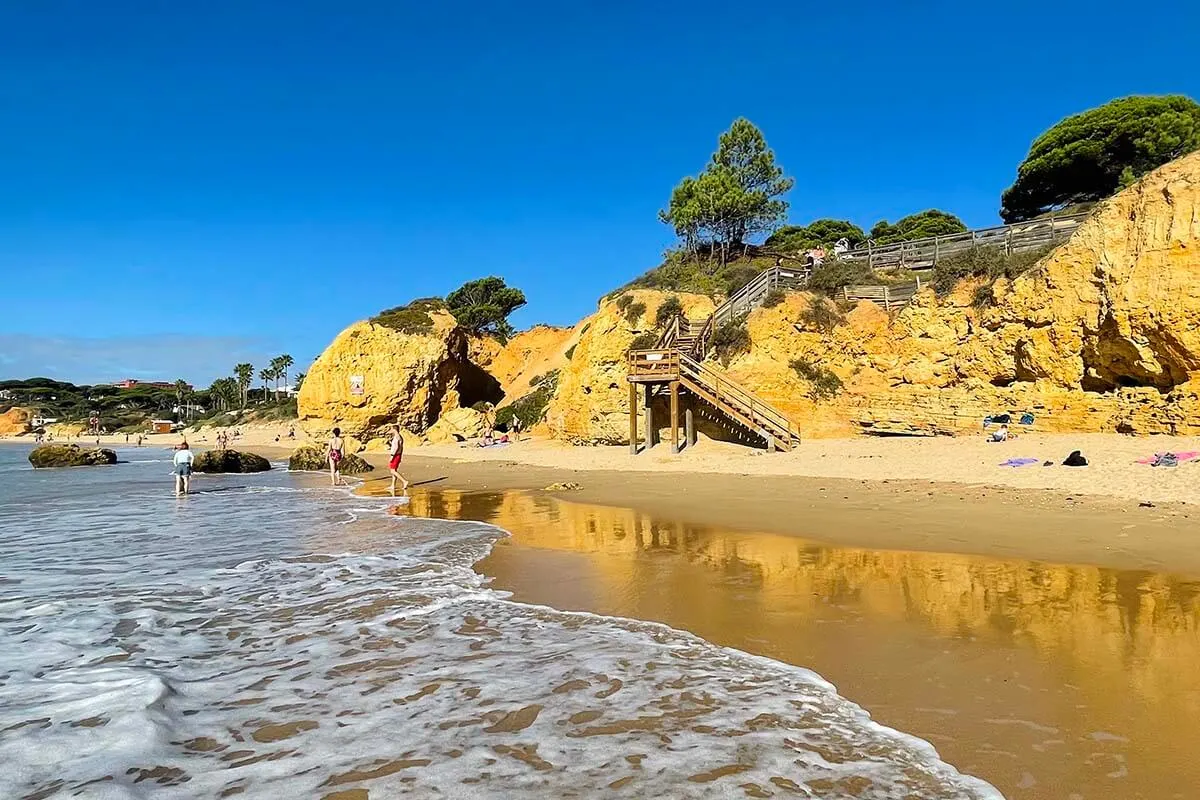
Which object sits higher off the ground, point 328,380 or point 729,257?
point 729,257

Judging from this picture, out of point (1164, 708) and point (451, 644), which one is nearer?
point (1164, 708)

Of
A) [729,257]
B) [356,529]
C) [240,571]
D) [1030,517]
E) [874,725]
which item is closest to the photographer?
[874,725]

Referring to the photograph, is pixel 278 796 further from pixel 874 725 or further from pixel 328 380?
pixel 328 380

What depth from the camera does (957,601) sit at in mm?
6098

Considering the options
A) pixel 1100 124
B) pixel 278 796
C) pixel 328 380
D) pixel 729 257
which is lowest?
pixel 278 796

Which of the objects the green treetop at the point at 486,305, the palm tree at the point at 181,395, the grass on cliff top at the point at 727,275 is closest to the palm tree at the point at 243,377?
the palm tree at the point at 181,395

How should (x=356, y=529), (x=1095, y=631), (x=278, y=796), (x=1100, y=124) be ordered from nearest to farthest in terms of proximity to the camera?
(x=278, y=796), (x=1095, y=631), (x=356, y=529), (x=1100, y=124)

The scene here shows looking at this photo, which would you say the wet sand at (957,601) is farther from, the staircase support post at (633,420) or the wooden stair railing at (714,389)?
the staircase support post at (633,420)

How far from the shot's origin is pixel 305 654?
207 inches

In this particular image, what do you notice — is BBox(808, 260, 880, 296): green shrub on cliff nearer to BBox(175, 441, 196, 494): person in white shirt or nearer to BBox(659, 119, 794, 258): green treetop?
BBox(659, 119, 794, 258): green treetop

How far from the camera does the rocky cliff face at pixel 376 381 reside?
36.7m

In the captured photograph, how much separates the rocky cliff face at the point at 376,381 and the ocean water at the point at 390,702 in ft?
95.5

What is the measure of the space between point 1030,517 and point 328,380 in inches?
1375

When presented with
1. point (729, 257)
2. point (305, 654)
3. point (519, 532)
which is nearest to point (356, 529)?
point (519, 532)
